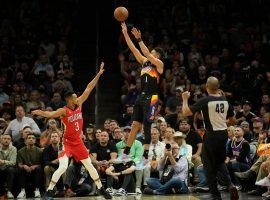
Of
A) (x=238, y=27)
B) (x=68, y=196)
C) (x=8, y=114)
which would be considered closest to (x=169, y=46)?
(x=238, y=27)

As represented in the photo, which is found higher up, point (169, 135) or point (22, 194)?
point (169, 135)

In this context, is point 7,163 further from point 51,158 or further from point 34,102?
point 34,102

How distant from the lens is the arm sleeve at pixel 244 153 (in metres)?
15.0

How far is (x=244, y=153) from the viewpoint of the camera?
15.1 metres

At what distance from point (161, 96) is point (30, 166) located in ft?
16.7

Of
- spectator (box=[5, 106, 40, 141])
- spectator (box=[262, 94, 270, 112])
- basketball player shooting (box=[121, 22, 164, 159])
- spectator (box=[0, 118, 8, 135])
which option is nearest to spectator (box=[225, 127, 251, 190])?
spectator (box=[262, 94, 270, 112])

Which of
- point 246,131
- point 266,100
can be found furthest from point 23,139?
point 266,100

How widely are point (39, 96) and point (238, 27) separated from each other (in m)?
6.85

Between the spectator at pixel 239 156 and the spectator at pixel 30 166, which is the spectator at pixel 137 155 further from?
the spectator at pixel 30 166

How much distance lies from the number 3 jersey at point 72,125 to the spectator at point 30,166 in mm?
2123

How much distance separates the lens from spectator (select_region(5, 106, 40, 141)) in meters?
16.5

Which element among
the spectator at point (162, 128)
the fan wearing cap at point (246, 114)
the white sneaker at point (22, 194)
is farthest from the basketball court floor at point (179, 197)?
the fan wearing cap at point (246, 114)

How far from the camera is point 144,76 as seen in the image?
41.8 ft

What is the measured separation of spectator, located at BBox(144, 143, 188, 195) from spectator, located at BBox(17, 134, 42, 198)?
2391 mm
